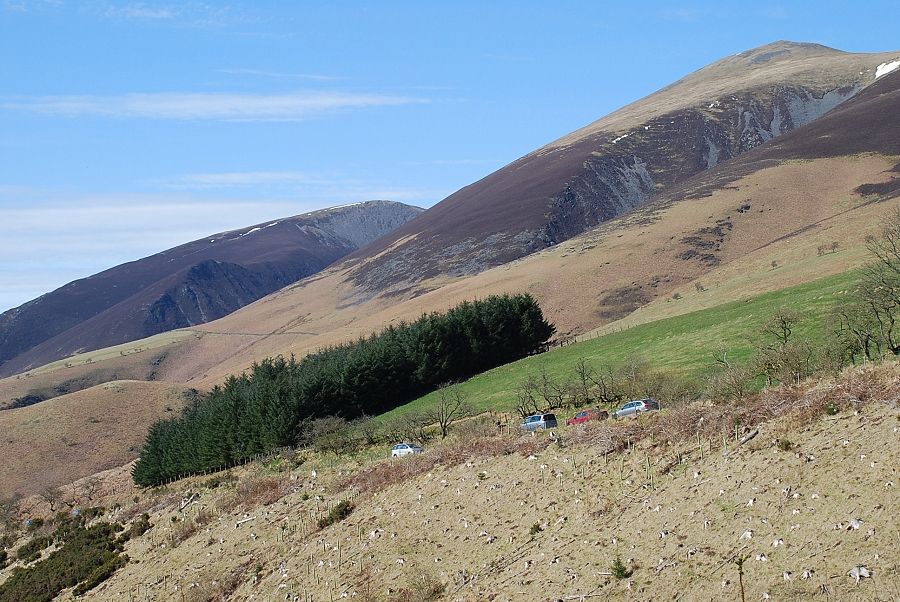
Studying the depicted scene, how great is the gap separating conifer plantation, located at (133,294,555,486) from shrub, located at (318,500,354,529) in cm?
3062

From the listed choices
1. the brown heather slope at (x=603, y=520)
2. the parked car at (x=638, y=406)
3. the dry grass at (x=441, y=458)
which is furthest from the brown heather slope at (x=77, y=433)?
the parked car at (x=638, y=406)

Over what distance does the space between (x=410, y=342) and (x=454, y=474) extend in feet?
183

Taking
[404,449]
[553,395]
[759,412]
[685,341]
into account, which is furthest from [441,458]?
[685,341]

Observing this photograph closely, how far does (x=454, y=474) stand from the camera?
97.5 feet

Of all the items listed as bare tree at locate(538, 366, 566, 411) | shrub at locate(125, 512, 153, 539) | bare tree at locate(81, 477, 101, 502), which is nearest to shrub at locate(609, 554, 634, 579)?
shrub at locate(125, 512, 153, 539)

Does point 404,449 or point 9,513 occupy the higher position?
point 9,513

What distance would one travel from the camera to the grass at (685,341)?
53.2 m

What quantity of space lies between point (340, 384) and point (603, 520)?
177 feet

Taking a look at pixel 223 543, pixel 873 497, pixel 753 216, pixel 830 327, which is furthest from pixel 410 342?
pixel 753 216

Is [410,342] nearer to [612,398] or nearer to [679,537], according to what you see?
[612,398]

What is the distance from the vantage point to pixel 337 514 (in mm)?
30234

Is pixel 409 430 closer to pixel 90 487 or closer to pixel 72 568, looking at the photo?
pixel 72 568

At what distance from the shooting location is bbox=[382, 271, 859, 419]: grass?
2096 inches

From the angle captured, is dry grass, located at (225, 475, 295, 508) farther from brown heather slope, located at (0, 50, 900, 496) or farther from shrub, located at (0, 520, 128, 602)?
brown heather slope, located at (0, 50, 900, 496)
